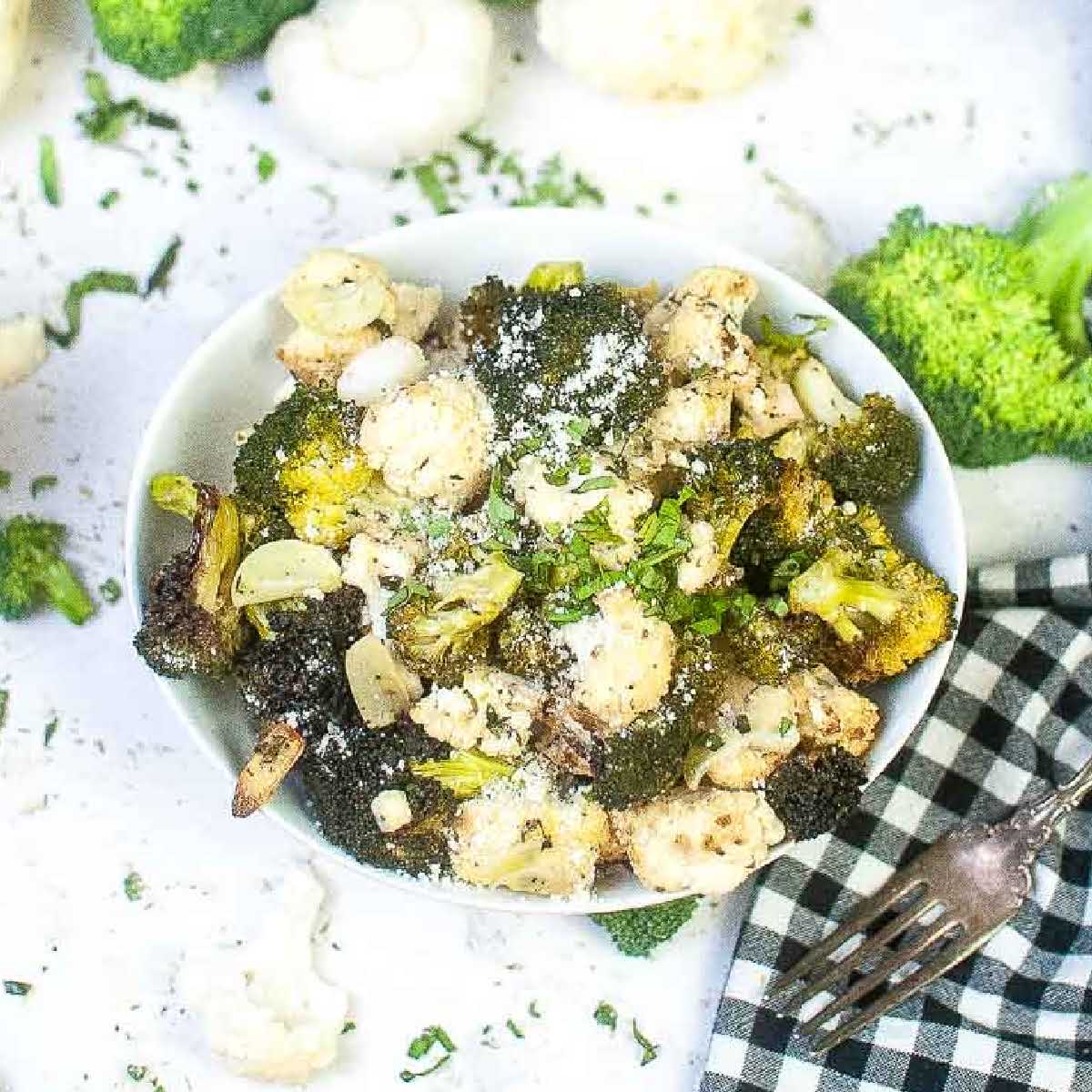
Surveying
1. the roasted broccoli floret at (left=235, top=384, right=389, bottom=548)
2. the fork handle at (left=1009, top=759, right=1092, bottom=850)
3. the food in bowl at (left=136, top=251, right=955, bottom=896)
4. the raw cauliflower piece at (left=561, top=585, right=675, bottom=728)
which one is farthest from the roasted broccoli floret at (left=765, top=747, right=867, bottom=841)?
the roasted broccoli floret at (left=235, top=384, right=389, bottom=548)

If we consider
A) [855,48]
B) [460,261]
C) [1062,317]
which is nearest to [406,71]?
[460,261]

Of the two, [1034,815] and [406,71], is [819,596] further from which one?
[406,71]

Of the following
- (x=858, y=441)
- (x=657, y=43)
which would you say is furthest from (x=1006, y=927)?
(x=657, y=43)

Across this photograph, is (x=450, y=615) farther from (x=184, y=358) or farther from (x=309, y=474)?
(x=184, y=358)

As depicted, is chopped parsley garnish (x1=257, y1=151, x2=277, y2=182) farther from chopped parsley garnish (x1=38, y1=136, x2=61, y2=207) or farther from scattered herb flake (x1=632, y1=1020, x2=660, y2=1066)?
scattered herb flake (x1=632, y1=1020, x2=660, y2=1066)

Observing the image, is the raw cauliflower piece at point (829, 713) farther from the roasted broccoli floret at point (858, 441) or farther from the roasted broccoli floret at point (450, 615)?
the roasted broccoli floret at point (450, 615)
